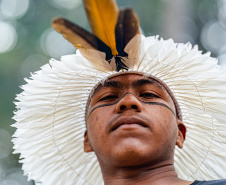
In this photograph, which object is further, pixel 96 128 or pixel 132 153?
pixel 96 128

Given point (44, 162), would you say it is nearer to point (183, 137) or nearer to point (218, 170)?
point (183, 137)

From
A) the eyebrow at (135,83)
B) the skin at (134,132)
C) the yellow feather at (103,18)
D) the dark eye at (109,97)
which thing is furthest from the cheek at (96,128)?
the yellow feather at (103,18)

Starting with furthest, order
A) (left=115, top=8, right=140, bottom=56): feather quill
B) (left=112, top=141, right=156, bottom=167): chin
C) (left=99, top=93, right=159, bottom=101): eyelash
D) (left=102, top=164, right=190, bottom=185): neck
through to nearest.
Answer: (left=99, top=93, right=159, bottom=101): eyelash → (left=102, top=164, right=190, bottom=185): neck → (left=112, top=141, right=156, bottom=167): chin → (left=115, top=8, right=140, bottom=56): feather quill

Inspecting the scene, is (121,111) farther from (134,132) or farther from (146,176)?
(146,176)

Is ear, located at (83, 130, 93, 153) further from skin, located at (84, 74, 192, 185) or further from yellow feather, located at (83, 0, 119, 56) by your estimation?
yellow feather, located at (83, 0, 119, 56)

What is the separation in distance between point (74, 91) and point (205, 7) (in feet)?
28.4

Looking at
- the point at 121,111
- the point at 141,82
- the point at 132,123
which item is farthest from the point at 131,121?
the point at 141,82

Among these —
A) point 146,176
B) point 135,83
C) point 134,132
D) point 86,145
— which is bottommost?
point 146,176

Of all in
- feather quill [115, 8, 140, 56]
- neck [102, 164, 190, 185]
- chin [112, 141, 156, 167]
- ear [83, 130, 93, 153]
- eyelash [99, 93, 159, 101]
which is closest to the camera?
feather quill [115, 8, 140, 56]

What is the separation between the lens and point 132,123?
2547mm

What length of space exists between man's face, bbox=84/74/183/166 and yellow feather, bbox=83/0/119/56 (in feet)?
1.33

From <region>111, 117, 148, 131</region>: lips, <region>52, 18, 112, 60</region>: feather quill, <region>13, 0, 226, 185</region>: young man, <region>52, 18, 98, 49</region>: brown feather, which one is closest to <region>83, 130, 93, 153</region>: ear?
<region>13, 0, 226, 185</region>: young man

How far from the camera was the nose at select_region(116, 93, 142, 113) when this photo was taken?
2.61 m

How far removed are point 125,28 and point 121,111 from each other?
603mm
